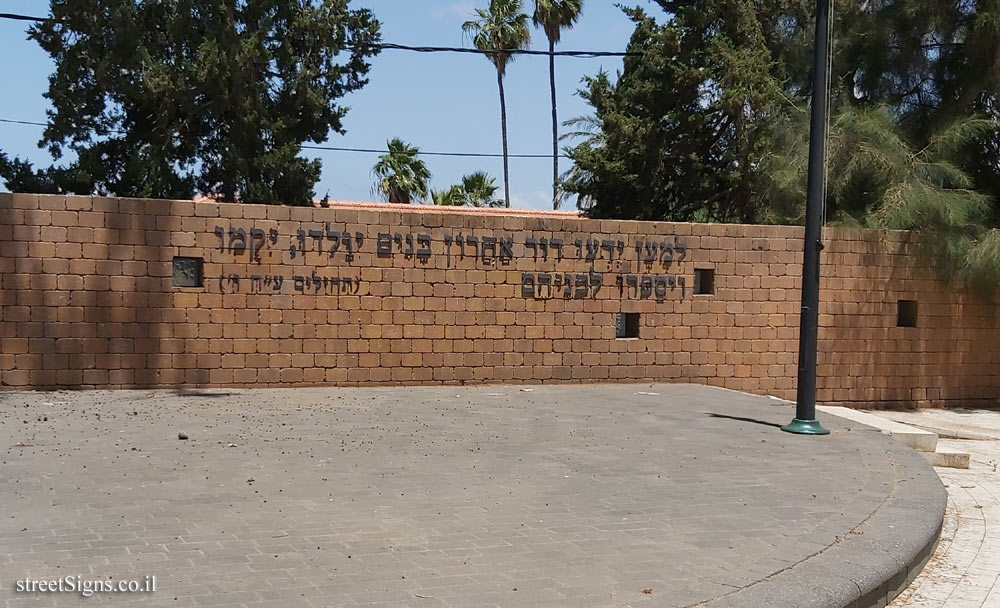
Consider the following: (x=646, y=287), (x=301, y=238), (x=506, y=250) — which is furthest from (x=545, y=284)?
(x=301, y=238)

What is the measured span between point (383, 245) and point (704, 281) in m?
5.47

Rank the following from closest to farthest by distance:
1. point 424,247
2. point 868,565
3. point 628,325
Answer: point 868,565
point 424,247
point 628,325

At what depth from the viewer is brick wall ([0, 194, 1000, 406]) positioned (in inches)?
491

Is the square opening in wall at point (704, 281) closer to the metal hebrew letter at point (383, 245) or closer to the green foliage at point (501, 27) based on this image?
the metal hebrew letter at point (383, 245)

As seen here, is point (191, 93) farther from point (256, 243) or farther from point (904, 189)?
point (904, 189)

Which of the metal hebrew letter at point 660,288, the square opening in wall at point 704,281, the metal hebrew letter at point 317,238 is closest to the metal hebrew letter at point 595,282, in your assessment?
the metal hebrew letter at point 660,288

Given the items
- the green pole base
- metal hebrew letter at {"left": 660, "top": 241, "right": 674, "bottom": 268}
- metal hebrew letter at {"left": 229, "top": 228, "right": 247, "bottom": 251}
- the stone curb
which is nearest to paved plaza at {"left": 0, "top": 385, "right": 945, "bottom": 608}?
the stone curb

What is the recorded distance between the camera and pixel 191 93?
19266 mm

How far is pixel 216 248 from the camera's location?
1308 centimetres

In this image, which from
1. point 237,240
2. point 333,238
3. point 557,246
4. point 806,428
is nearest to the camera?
point 806,428

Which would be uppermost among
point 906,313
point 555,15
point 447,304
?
point 555,15

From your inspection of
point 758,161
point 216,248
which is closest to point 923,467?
point 216,248

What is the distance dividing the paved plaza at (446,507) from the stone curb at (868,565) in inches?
0.8

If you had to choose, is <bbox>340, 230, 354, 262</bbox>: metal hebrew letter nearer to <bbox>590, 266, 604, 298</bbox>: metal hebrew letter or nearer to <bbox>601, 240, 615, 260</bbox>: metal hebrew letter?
<bbox>590, 266, 604, 298</bbox>: metal hebrew letter
